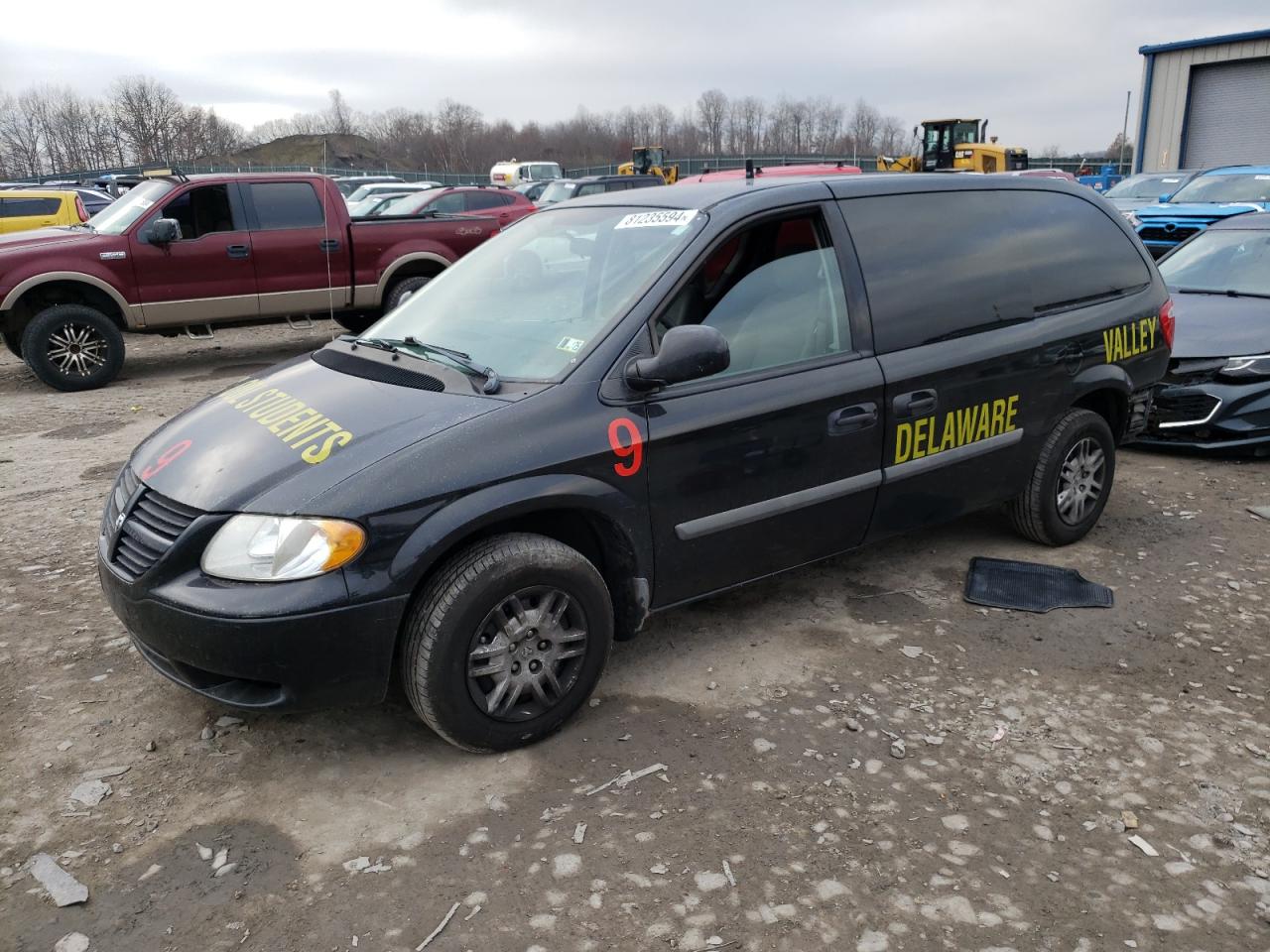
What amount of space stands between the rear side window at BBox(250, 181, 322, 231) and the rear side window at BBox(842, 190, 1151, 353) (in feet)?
25.0

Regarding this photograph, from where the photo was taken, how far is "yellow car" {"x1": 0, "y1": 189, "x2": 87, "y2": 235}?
49.4ft

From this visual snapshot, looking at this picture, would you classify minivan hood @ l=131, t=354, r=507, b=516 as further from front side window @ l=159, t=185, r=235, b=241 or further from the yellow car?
the yellow car

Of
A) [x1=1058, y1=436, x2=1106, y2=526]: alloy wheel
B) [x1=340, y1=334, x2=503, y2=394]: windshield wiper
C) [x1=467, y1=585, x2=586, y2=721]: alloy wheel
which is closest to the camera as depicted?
[x1=467, y1=585, x2=586, y2=721]: alloy wheel

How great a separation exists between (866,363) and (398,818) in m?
2.37

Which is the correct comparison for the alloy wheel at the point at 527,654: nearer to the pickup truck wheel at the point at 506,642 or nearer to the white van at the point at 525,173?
the pickup truck wheel at the point at 506,642

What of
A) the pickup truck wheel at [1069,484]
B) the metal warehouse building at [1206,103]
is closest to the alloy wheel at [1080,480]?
the pickup truck wheel at [1069,484]

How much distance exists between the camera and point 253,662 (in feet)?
9.02

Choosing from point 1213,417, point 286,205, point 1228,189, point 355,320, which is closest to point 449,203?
point 355,320

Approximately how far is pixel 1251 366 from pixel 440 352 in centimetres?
531

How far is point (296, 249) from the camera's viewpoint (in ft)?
32.3

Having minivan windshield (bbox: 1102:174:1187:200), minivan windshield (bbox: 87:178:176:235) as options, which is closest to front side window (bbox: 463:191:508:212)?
minivan windshield (bbox: 87:178:176:235)

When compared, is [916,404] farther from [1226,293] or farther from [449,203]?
[449,203]

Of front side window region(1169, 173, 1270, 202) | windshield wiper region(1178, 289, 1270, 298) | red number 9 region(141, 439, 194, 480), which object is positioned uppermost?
front side window region(1169, 173, 1270, 202)

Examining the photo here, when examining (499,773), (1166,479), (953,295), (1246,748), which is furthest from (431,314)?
(1166,479)
